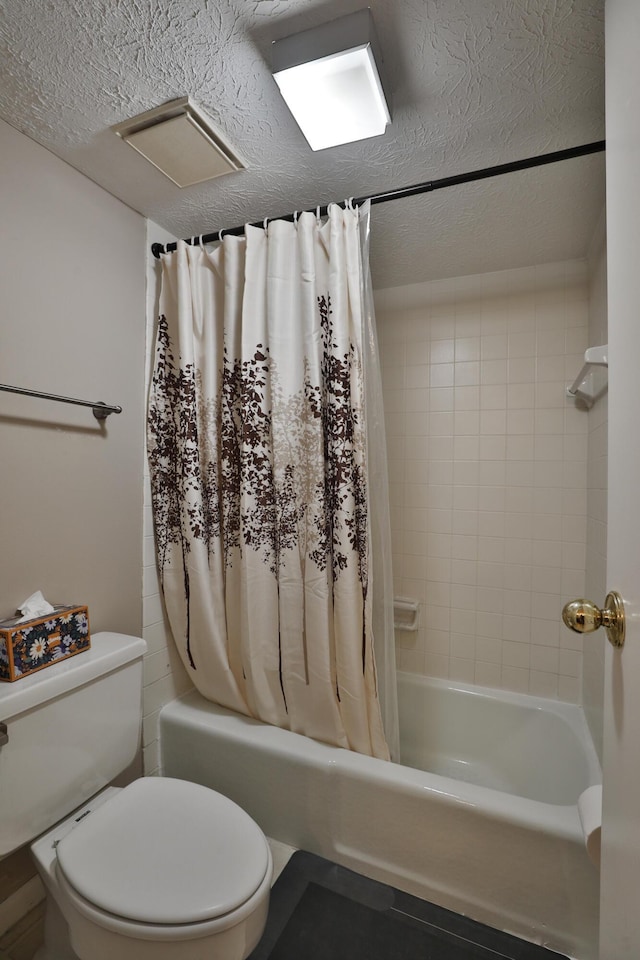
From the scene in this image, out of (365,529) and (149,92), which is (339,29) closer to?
(149,92)

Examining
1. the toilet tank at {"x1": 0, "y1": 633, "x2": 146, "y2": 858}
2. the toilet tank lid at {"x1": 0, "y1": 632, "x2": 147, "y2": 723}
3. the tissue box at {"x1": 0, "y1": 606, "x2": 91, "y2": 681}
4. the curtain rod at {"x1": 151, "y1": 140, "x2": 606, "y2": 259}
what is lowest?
the toilet tank at {"x1": 0, "y1": 633, "x2": 146, "y2": 858}

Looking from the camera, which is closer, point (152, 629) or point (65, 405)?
point (65, 405)

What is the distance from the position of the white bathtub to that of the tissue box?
61 cm

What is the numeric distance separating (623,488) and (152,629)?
5.44ft

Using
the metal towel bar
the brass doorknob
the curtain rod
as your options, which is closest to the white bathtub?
the brass doorknob

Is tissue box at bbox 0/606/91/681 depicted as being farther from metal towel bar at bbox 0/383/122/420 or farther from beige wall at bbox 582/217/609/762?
beige wall at bbox 582/217/609/762

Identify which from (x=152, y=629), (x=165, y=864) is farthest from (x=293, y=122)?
(x=165, y=864)

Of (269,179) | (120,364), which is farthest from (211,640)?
(269,179)

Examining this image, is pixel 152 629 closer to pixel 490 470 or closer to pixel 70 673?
pixel 70 673

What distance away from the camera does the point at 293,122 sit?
3.98ft

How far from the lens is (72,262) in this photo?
1.44 metres

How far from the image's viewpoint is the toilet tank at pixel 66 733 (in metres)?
1.10

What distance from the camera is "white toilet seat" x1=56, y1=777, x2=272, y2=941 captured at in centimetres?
94

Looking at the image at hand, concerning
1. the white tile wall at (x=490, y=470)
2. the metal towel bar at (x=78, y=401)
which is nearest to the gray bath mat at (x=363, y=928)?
the white tile wall at (x=490, y=470)
